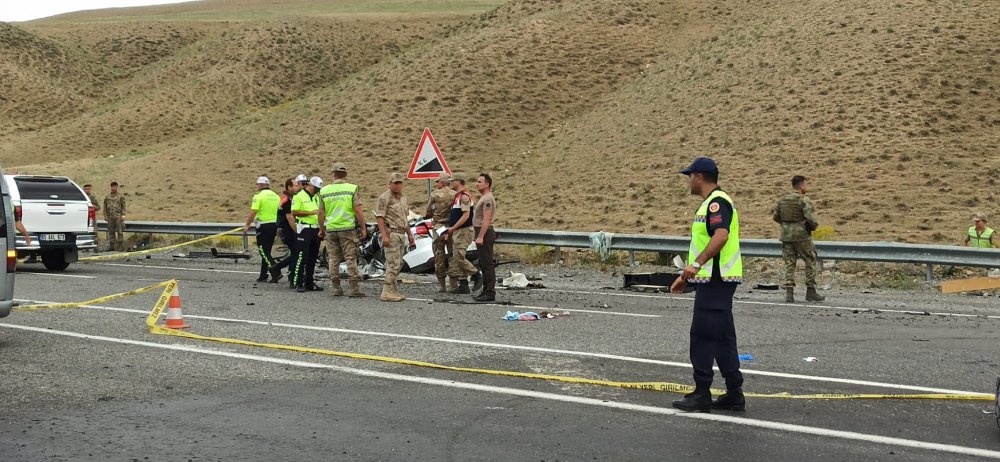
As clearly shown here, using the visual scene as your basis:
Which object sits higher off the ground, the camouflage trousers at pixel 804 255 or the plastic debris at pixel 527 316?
the camouflage trousers at pixel 804 255

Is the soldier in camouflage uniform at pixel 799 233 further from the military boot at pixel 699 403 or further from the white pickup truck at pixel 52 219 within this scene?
the white pickup truck at pixel 52 219

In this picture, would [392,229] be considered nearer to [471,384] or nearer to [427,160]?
[427,160]

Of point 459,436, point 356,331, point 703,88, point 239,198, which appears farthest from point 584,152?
point 459,436

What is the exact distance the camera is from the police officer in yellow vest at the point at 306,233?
16.0 meters

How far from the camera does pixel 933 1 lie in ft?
136

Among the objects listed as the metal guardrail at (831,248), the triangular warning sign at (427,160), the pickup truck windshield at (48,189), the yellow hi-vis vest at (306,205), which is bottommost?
the metal guardrail at (831,248)

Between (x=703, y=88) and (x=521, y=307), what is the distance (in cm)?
2805

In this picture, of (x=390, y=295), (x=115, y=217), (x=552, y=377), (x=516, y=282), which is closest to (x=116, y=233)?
(x=115, y=217)

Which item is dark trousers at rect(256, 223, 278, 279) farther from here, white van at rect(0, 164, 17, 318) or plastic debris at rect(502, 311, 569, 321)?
white van at rect(0, 164, 17, 318)

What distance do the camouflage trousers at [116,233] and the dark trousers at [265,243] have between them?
31.2 feet

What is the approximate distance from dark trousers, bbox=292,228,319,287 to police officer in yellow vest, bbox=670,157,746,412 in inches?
372

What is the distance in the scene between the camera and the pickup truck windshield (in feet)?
64.0

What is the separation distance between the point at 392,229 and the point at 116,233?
13.9m

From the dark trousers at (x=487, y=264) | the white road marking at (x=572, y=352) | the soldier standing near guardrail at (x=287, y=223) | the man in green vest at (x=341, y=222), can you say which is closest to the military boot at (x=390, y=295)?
the man in green vest at (x=341, y=222)
